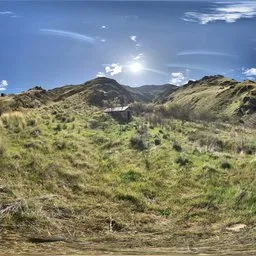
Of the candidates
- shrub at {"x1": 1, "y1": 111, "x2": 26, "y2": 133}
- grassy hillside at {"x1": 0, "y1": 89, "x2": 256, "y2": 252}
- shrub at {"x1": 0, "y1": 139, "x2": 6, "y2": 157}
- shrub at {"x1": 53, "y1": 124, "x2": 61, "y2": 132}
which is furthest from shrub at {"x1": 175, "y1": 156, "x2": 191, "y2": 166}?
shrub at {"x1": 53, "y1": 124, "x2": 61, "y2": 132}

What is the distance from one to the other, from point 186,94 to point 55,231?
557 feet

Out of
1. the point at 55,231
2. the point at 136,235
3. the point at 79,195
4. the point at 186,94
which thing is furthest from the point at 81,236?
the point at 186,94

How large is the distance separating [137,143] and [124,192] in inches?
317

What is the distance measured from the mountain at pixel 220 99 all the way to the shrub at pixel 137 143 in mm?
70348

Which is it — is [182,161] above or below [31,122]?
below

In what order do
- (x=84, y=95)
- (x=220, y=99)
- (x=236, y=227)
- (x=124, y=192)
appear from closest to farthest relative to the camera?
(x=236, y=227) < (x=124, y=192) < (x=84, y=95) < (x=220, y=99)

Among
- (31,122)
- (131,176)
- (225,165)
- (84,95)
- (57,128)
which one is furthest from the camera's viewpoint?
(84,95)

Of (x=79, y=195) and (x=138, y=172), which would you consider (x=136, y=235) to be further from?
(x=138, y=172)

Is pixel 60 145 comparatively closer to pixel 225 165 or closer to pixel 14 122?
pixel 14 122

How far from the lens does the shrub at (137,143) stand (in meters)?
23.7

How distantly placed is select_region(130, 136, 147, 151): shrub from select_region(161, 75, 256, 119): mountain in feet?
231

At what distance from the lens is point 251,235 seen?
12.1 m

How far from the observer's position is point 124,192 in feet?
53.8

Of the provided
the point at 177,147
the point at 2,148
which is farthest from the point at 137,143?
the point at 2,148
